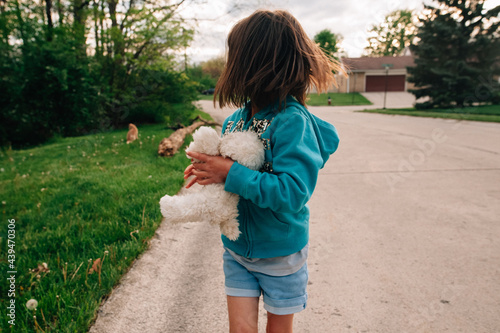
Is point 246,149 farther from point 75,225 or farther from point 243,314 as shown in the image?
point 75,225

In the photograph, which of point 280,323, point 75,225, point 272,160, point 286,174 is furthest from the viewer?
point 75,225

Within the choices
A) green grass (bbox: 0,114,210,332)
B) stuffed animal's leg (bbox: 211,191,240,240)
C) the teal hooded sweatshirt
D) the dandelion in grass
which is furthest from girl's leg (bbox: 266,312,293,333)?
the dandelion in grass

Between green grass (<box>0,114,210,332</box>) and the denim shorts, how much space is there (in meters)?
0.92

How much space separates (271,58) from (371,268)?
1.83 m

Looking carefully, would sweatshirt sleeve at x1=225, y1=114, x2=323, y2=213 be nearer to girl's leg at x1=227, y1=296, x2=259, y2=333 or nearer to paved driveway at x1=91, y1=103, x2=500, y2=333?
girl's leg at x1=227, y1=296, x2=259, y2=333

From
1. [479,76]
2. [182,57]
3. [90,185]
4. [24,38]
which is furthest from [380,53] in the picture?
[90,185]

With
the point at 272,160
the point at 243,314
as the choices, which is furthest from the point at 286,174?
the point at 243,314

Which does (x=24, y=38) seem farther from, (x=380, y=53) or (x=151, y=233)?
(x=380, y=53)

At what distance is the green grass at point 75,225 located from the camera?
6.32 feet

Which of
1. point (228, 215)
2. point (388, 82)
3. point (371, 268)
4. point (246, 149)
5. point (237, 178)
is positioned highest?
point (388, 82)

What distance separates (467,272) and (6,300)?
299cm

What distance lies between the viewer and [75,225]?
3166 mm

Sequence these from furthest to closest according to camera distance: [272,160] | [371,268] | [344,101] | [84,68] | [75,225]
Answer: [344,101]
[84,68]
[75,225]
[371,268]
[272,160]

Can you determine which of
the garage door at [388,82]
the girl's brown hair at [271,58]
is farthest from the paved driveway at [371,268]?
the garage door at [388,82]
